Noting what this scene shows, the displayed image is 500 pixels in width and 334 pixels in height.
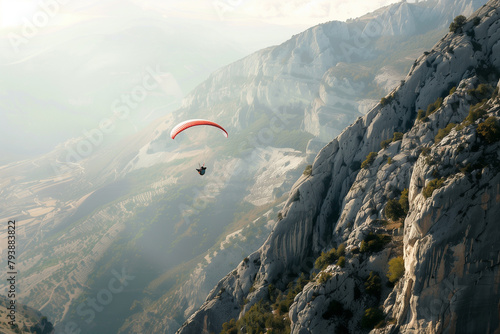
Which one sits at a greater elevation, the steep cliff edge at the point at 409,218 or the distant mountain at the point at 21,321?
the steep cliff edge at the point at 409,218

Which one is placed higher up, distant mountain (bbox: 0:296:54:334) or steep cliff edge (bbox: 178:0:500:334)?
steep cliff edge (bbox: 178:0:500:334)

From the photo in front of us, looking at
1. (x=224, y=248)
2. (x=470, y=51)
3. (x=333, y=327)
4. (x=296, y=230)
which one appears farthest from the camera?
(x=224, y=248)

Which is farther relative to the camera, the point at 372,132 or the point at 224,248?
the point at 224,248

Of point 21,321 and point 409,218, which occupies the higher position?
point 409,218

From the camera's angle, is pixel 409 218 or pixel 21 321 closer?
pixel 409 218

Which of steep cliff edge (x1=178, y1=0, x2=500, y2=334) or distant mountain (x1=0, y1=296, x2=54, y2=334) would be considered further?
distant mountain (x1=0, y1=296, x2=54, y2=334)

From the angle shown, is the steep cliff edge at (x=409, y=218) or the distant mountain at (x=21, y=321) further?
the distant mountain at (x=21, y=321)

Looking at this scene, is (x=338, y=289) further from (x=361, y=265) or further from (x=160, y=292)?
(x=160, y=292)

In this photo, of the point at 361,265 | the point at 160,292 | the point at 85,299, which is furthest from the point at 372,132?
the point at 85,299
